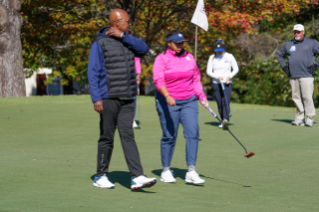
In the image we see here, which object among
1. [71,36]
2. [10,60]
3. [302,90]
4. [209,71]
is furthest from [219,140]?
[71,36]

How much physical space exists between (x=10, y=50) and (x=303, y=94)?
379 inches

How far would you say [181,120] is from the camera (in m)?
6.10

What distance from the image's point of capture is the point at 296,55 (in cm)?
1099

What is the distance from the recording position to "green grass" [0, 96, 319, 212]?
4.94 m

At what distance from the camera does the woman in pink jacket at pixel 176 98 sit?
5988 mm

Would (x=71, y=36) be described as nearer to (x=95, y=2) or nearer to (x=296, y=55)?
(x=95, y=2)

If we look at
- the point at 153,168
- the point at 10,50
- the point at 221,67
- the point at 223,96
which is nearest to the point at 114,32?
the point at 153,168

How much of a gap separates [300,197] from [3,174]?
11.5ft

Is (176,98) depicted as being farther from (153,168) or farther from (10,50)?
(10,50)

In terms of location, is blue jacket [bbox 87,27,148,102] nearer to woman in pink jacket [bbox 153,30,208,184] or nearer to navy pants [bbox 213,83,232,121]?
woman in pink jacket [bbox 153,30,208,184]

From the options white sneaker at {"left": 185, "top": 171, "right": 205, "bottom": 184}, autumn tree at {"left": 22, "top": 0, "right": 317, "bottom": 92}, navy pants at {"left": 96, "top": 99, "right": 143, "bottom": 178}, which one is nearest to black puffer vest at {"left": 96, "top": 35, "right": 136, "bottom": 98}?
navy pants at {"left": 96, "top": 99, "right": 143, "bottom": 178}

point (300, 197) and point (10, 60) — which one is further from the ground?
point (10, 60)

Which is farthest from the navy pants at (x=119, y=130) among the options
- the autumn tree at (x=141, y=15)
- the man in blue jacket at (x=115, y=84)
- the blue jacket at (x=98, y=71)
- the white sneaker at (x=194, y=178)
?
the autumn tree at (x=141, y=15)

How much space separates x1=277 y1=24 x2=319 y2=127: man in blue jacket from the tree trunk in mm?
8966
